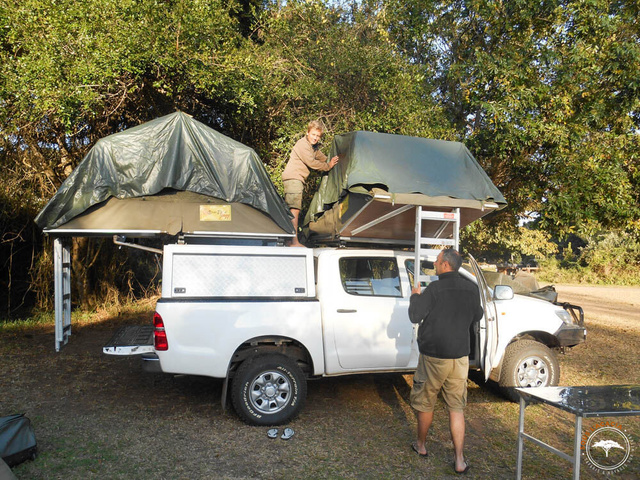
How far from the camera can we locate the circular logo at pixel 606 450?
4324 millimetres

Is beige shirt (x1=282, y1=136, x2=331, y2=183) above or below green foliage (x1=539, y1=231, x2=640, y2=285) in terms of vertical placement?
above

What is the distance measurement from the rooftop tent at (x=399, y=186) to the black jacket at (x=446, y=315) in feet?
3.85

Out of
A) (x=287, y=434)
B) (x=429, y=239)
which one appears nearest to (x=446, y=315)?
(x=429, y=239)

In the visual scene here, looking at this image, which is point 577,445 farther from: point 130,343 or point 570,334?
point 130,343

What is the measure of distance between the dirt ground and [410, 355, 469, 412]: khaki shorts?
0.56m

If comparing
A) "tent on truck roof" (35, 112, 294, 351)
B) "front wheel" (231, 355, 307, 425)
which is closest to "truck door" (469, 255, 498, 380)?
"front wheel" (231, 355, 307, 425)

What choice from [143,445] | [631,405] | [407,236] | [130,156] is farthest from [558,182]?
[143,445]

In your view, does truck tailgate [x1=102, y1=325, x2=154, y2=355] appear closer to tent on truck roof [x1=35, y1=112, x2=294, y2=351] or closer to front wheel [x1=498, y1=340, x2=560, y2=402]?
tent on truck roof [x1=35, y1=112, x2=294, y2=351]

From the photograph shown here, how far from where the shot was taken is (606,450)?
4.66m

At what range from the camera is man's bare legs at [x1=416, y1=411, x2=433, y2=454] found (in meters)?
4.46

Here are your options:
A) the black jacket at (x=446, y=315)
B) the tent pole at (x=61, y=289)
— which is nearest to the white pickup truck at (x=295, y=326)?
the tent pole at (x=61, y=289)

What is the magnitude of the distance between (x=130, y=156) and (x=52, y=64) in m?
2.58

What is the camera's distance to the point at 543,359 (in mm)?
5992

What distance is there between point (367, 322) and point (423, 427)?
1.35 meters
